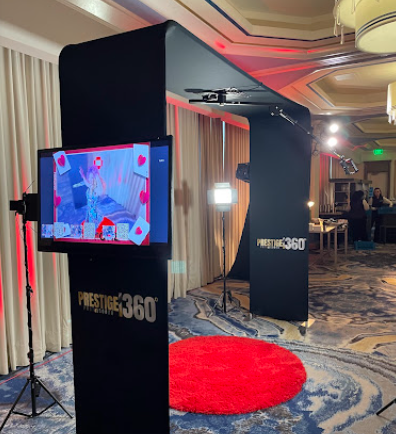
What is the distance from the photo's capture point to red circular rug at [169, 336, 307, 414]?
97.6 inches

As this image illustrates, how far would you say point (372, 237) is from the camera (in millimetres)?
9977

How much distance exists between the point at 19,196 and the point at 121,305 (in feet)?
5.78

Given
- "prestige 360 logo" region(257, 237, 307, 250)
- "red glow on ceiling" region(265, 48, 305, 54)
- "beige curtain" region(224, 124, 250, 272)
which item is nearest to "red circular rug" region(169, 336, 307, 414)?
"prestige 360 logo" region(257, 237, 307, 250)

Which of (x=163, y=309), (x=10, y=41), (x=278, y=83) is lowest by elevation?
(x=163, y=309)

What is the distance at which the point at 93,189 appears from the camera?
5.34 ft

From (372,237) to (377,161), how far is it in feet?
19.6

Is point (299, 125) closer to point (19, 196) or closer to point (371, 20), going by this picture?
point (371, 20)

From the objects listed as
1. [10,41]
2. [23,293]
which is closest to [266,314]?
[23,293]

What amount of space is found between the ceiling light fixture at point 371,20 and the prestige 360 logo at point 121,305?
6.95 ft

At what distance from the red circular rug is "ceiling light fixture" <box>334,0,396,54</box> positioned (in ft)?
8.00

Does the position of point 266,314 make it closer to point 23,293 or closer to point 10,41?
point 23,293

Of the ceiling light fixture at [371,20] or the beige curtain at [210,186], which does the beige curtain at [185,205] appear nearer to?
the beige curtain at [210,186]

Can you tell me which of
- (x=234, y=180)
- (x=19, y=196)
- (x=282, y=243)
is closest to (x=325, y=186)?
(x=234, y=180)

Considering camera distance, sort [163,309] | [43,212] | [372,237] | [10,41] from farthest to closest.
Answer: [372,237], [10,41], [43,212], [163,309]
